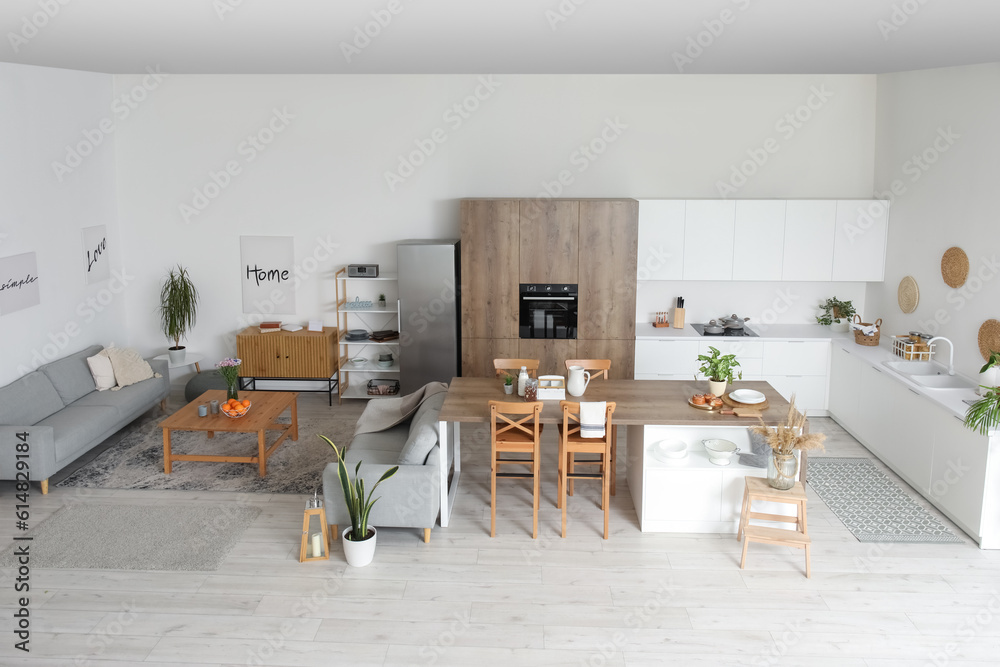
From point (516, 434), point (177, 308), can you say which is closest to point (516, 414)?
point (516, 434)

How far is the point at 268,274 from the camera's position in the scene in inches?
363

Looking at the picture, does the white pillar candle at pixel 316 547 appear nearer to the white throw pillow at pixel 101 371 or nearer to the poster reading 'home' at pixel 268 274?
the white throw pillow at pixel 101 371

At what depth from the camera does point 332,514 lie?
5785 millimetres

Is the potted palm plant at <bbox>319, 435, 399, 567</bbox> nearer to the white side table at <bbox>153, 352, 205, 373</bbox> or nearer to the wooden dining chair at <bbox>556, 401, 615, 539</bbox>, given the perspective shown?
the wooden dining chair at <bbox>556, 401, 615, 539</bbox>

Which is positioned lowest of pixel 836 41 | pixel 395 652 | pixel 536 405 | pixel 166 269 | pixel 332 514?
pixel 395 652

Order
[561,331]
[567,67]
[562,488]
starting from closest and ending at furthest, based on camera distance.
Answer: [562,488], [567,67], [561,331]

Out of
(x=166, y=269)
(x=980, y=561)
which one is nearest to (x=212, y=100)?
(x=166, y=269)

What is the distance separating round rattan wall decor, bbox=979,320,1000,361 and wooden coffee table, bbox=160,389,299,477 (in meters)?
5.94

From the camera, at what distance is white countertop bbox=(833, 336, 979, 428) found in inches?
242

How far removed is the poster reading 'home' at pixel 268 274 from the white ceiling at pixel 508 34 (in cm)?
287

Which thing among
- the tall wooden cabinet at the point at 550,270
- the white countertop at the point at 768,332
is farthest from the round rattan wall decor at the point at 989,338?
the tall wooden cabinet at the point at 550,270

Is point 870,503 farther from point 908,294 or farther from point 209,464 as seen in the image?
point 209,464

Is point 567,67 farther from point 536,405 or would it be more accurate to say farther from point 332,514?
point 332,514

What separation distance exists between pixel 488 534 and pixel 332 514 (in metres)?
1.13
